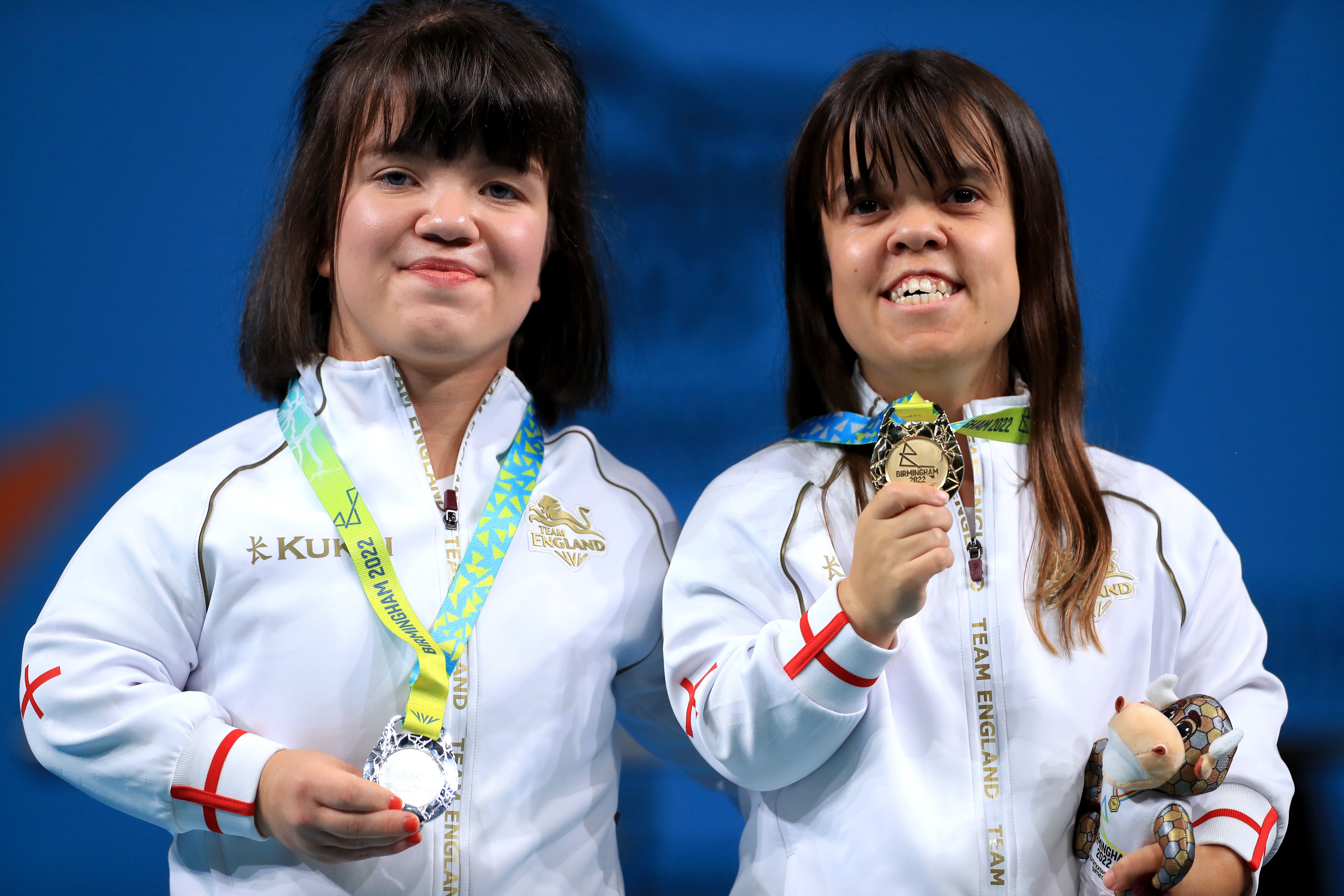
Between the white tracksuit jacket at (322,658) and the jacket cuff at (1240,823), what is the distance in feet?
2.75

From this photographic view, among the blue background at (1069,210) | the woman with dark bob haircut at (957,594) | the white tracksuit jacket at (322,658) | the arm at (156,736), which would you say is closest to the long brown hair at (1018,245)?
the woman with dark bob haircut at (957,594)

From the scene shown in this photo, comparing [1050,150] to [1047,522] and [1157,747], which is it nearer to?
[1047,522]

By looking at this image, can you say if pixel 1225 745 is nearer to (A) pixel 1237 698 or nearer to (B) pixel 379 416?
(A) pixel 1237 698

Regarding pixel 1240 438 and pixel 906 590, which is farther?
pixel 1240 438

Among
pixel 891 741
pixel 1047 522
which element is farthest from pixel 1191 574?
pixel 891 741

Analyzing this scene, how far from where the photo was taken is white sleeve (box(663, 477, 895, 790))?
142cm

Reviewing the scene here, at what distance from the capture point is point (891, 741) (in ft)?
4.99

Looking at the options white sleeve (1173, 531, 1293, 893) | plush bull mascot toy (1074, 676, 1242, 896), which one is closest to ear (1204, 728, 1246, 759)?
plush bull mascot toy (1074, 676, 1242, 896)

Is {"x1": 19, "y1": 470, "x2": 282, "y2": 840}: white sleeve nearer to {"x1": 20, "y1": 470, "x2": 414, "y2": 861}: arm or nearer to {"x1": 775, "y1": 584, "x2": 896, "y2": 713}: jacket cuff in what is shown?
{"x1": 20, "y1": 470, "x2": 414, "y2": 861}: arm

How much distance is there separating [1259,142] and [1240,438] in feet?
2.25

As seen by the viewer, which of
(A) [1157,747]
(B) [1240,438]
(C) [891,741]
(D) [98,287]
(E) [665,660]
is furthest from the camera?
(B) [1240,438]

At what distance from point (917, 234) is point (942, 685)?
2.15 ft

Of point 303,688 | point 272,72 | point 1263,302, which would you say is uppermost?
point 272,72

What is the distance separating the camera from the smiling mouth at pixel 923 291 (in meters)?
1.65
